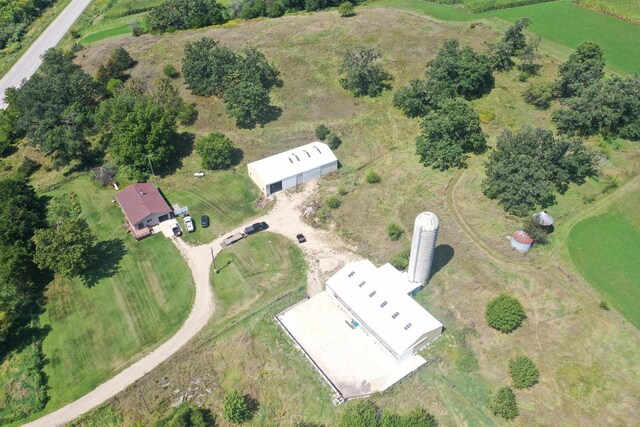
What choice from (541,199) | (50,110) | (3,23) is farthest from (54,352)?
(3,23)

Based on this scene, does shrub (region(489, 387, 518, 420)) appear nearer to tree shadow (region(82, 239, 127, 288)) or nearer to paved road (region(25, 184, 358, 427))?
paved road (region(25, 184, 358, 427))

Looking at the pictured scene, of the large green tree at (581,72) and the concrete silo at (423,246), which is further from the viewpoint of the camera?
the large green tree at (581,72)

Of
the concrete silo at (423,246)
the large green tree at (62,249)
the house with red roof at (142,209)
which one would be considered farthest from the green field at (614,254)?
the large green tree at (62,249)

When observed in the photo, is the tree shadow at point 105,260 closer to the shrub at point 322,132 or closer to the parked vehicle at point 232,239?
the parked vehicle at point 232,239

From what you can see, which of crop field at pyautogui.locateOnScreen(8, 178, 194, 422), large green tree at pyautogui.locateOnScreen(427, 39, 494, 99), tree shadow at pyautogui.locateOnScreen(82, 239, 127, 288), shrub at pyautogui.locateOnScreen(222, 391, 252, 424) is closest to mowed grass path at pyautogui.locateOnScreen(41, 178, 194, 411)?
crop field at pyautogui.locateOnScreen(8, 178, 194, 422)

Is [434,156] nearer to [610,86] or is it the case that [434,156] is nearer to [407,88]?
[407,88]

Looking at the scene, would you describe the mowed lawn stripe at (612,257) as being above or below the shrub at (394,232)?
above
